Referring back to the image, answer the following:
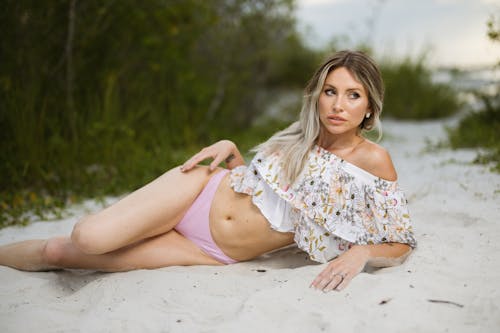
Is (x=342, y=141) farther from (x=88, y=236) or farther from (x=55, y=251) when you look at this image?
(x=55, y=251)

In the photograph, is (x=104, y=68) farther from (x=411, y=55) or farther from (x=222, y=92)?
(x=411, y=55)

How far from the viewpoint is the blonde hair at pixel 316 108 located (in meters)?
2.34

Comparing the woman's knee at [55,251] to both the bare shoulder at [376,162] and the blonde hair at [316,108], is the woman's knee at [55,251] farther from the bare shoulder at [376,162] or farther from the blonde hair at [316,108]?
the bare shoulder at [376,162]

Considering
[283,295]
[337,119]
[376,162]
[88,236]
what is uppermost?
[337,119]

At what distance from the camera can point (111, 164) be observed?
416cm

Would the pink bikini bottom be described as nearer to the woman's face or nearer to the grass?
the woman's face

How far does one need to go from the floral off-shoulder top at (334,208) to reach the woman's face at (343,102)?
0.16 metres

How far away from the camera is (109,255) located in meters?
2.51

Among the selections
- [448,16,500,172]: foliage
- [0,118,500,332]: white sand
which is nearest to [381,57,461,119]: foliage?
[448,16,500,172]: foliage

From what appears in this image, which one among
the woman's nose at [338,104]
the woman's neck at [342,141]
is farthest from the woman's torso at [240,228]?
the woman's nose at [338,104]

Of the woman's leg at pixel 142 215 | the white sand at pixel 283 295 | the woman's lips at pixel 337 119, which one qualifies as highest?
the woman's lips at pixel 337 119

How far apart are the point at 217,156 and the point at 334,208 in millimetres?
681

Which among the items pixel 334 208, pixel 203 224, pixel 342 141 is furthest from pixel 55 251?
pixel 342 141

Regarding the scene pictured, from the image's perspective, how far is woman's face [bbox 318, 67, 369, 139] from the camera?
2334 mm
